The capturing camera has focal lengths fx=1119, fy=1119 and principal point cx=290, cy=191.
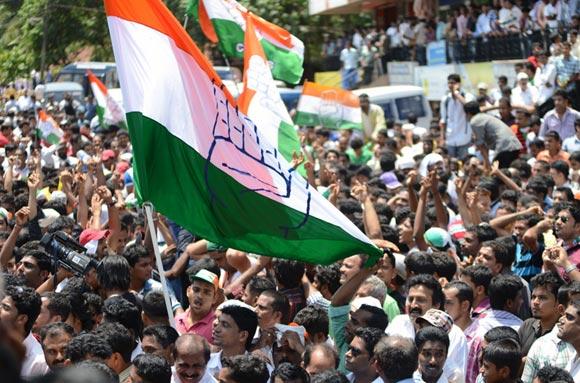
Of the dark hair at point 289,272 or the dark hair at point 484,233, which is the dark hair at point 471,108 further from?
the dark hair at point 289,272

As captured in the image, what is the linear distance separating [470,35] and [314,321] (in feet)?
59.1

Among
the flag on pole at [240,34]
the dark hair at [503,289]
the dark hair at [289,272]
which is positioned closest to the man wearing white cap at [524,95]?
the flag on pole at [240,34]

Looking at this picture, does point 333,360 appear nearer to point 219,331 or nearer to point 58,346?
point 219,331

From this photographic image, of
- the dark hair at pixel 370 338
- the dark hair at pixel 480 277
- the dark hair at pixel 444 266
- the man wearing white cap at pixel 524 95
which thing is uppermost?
the dark hair at pixel 370 338

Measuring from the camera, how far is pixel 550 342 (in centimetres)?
559

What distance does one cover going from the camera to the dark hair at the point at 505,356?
5.20 m

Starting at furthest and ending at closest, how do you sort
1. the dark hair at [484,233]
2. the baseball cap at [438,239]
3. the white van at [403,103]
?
the white van at [403,103] < the baseball cap at [438,239] < the dark hair at [484,233]

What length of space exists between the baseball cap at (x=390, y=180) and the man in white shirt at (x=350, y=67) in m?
15.8

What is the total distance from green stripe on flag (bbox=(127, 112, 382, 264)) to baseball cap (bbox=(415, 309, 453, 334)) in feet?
1.32

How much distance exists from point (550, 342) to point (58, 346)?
2436mm

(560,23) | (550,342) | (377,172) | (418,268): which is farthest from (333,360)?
(560,23)

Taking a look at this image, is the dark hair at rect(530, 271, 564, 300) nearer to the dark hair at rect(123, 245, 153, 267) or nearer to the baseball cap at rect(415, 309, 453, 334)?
the baseball cap at rect(415, 309, 453, 334)

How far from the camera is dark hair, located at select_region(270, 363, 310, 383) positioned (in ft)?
16.0

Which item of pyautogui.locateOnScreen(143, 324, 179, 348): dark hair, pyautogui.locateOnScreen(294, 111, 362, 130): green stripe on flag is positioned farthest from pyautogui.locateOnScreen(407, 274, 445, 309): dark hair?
pyautogui.locateOnScreen(294, 111, 362, 130): green stripe on flag
